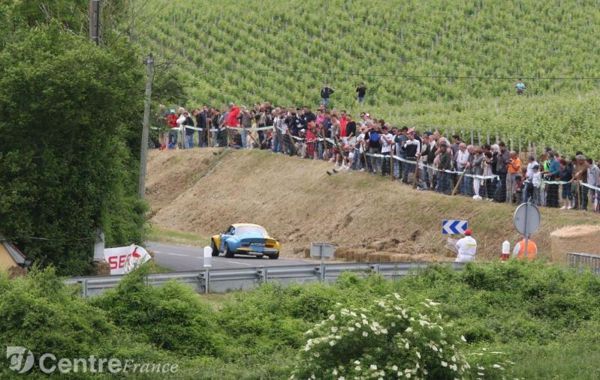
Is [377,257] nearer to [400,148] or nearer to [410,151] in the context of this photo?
[410,151]

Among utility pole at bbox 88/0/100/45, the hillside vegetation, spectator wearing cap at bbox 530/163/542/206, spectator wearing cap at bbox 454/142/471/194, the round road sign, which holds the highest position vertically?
the hillside vegetation

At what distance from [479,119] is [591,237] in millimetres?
25947

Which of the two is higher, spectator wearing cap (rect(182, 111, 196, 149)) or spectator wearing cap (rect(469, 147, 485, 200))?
spectator wearing cap (rect(182, 111, 196, 149))

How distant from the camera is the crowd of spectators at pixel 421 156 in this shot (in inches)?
1714

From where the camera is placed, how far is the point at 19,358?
83.1 ft

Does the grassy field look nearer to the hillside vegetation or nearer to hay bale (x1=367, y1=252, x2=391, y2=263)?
hay bale (x1=367, y1=252, x2=391, y2=263)

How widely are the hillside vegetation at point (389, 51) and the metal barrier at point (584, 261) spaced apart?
103 feet

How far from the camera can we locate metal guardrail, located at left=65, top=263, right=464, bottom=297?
33.9m

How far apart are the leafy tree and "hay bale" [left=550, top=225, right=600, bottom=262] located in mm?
12216

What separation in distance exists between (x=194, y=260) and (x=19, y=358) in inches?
801

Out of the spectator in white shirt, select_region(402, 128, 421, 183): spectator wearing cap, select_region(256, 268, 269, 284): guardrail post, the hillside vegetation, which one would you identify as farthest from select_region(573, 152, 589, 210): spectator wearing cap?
the hillside vegetation

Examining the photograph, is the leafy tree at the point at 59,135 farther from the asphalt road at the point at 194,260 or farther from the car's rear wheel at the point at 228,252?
the car's rear wheel at the point at 228,252

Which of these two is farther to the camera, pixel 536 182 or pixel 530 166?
pixel 536 182

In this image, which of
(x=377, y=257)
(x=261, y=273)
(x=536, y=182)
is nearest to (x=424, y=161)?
(x=377, y=257)
